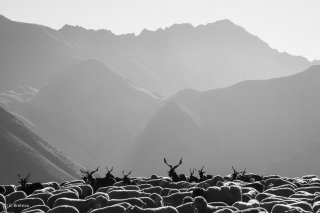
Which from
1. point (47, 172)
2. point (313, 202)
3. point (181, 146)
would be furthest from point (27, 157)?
point (313, 202)

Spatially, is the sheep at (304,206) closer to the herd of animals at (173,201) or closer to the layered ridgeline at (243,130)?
the herd of animals at (173,201)

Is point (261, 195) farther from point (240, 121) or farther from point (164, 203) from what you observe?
point (240, 121)

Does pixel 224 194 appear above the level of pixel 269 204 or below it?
above

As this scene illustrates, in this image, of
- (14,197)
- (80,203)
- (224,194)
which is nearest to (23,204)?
(80,203)

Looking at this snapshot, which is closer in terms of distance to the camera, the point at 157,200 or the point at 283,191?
the point at 157,200

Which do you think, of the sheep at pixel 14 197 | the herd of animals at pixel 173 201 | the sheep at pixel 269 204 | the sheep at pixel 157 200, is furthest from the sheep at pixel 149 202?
the sheep at pixel 14 197

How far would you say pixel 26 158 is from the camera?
3755 inches

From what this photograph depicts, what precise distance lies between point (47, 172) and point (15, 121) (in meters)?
24.8

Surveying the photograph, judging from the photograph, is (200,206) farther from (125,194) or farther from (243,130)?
(243,130)

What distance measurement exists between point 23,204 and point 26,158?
77945 millimetres

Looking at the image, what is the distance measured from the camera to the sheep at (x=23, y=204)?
19.9 meters

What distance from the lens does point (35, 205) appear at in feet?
64.3

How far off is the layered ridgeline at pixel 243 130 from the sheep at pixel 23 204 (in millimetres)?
120364

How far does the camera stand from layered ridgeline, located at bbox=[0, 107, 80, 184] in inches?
3597
